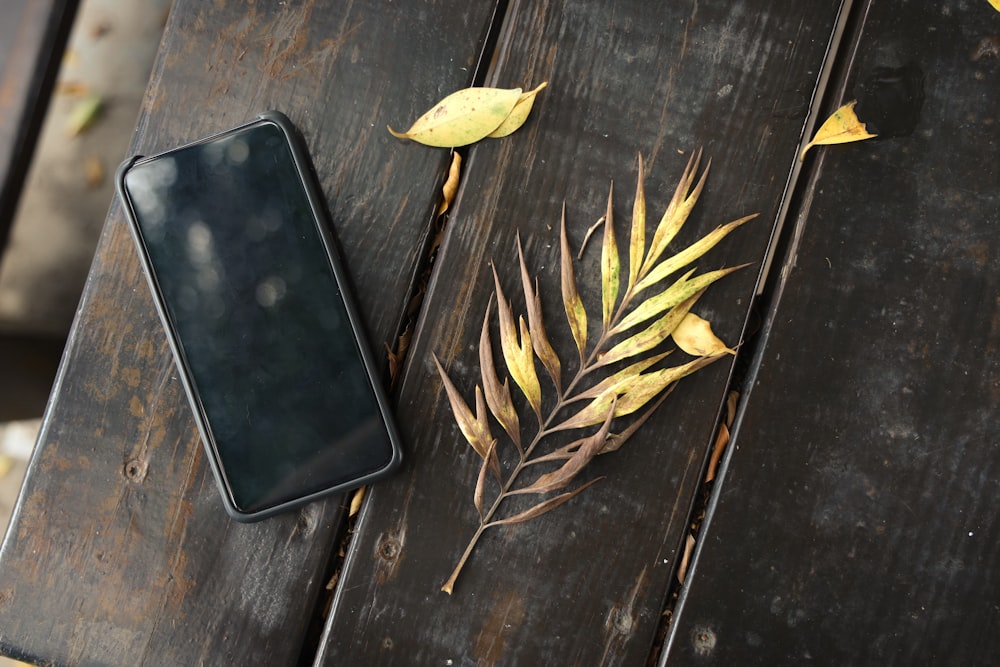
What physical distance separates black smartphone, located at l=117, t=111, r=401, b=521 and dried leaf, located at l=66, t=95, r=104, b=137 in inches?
15.1

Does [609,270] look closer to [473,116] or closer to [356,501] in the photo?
[473,116]

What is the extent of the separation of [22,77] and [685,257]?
547 mm

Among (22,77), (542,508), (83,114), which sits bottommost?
(542,508)

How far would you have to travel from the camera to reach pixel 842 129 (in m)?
0.56

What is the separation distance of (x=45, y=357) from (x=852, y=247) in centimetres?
82

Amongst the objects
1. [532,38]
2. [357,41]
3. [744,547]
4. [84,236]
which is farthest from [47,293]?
[744,547]

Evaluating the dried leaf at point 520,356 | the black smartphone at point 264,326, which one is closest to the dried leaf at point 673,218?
the dried leaf at point 520,356

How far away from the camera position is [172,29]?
1.94 feet

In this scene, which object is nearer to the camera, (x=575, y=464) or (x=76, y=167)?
(x=575, y=464)

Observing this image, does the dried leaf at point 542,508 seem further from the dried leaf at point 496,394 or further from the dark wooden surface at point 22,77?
the dark wooden surface at point 22,77

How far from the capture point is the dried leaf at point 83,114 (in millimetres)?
870

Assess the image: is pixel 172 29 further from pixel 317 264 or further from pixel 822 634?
pixel 822 634

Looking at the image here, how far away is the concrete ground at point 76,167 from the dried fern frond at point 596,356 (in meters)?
0.55

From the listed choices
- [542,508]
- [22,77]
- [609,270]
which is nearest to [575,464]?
[542,508]
